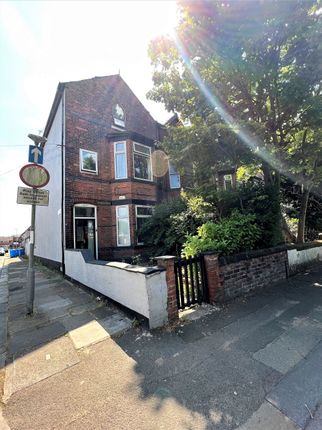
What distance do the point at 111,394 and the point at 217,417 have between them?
1.17 m

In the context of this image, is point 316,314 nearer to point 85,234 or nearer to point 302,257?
Answer: point 302,257

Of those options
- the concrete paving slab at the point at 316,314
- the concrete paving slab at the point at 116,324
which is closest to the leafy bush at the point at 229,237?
the concrete paving slab at the point at 316,314

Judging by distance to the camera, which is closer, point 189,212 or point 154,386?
point 154,386

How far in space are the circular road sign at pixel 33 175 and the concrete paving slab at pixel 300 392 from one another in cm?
554

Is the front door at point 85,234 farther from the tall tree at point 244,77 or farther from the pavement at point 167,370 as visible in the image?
the tall tree at point 244,77

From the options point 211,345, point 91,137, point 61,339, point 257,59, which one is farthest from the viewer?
point 91,137

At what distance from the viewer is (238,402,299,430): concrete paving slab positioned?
6.81 ft

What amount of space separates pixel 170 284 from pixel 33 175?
3920 mm

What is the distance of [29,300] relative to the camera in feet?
16.6

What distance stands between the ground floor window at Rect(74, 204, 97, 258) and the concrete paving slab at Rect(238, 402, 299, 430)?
8866 mm

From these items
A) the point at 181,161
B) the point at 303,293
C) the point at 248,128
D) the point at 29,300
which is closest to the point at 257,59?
the point at 248,128

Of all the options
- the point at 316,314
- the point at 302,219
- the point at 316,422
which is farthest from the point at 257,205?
the point at 316,422

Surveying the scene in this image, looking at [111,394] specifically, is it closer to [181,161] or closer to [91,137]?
[181,161]

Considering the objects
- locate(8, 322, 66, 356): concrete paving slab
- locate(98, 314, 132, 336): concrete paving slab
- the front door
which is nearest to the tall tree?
locate(98, 314, 132, 336): concrete paving slab
